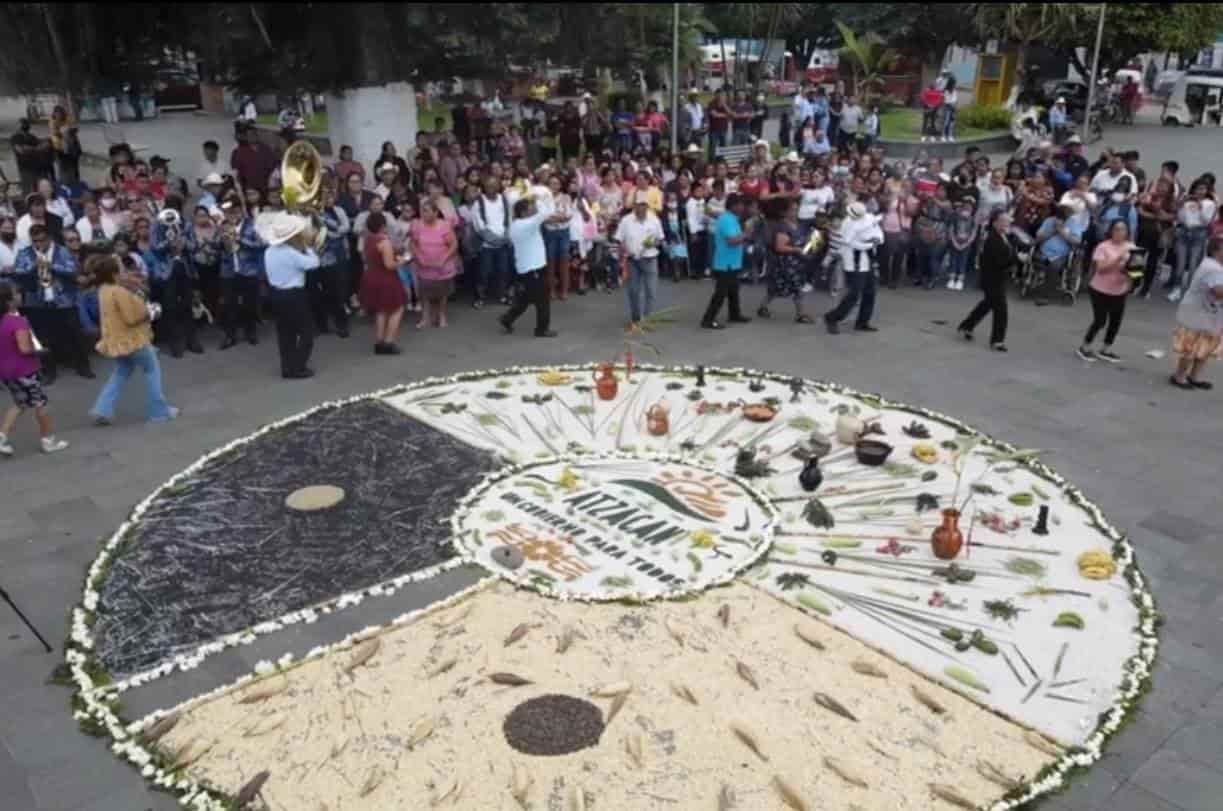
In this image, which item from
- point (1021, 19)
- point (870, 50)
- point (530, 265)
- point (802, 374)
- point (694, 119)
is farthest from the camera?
point (694, 119)

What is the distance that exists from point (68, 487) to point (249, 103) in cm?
720

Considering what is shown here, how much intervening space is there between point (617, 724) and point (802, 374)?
585 cm

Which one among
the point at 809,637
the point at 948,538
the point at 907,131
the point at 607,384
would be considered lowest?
the point at 809,637

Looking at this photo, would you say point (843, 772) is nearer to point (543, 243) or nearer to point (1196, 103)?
point (543, 243)

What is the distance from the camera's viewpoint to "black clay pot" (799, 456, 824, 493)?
25.5 ft

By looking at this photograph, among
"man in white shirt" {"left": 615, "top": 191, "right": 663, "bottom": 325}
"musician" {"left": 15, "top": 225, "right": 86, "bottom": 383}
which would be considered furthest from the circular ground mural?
"musician" {"left": 15, "top": 225, "right": 86, "bottom": 383}

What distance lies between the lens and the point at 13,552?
7215 mm

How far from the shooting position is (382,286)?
1100 centimetres

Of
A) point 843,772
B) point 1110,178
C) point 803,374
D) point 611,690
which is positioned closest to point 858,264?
point 803,374

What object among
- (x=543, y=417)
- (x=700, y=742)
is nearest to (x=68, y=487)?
(x=543, y=417)

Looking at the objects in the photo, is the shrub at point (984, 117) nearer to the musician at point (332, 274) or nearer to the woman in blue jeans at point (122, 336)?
the musician at point (332, 274)

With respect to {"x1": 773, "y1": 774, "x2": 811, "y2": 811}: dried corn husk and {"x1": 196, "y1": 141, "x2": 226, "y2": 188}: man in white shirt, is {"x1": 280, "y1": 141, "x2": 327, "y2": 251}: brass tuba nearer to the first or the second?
{"x1": 196, "y1": 141, "x2": 226, "y2": 188}: man in white shirt

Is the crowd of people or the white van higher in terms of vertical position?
the white van

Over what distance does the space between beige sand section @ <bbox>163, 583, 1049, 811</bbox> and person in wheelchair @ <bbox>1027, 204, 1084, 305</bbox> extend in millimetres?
8408
